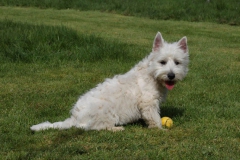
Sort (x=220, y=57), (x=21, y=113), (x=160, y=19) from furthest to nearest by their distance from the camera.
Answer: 1. (x=160, y=19)
2. (x=220, y=57)
3. (x=21, y=113)

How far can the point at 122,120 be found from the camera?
18.2ft

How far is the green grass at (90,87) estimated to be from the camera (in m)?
4.68

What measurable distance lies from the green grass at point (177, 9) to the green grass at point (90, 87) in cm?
449

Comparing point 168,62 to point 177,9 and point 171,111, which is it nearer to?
point 171,111

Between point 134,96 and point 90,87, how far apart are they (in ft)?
7.51

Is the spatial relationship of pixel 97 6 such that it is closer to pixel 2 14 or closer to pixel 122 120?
pixel 2 14

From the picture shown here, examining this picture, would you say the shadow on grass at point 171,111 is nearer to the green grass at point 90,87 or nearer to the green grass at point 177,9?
the green grass at point 90,87

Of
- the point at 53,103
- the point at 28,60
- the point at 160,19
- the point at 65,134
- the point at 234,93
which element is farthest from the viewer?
the point at 160,19

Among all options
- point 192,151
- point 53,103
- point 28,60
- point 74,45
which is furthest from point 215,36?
point 192,151

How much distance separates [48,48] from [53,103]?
354 cm

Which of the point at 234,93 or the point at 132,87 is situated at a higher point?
the point at 132,87

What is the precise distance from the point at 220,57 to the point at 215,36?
4.87 meters

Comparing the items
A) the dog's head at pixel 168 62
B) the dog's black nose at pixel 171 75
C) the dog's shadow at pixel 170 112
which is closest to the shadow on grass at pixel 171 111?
the dog's shadow at pixel 170 112

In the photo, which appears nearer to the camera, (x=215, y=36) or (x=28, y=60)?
(x=28, y=60)
